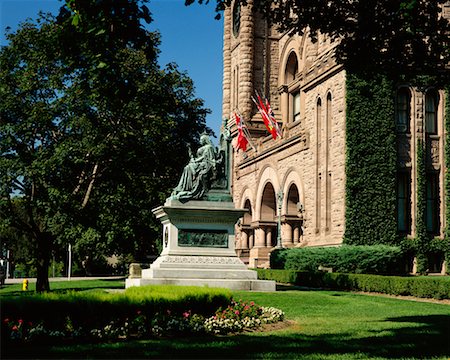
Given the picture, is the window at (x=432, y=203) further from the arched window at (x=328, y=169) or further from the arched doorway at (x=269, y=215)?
the arched doorway at (x=269, y=215)

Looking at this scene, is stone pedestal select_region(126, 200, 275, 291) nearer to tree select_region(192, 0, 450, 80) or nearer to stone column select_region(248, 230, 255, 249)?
tree select_region(192, 0, 450, 80)

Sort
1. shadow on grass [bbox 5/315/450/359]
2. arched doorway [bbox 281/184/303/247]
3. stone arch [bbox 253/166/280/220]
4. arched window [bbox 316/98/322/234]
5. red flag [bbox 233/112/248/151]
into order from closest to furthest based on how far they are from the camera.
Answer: shadow on grass [bbox 5/315/450/359] < arched window [bbox 316/98/322/234] < arched doorway [bbox 281/184/303/247] < stone arch [bbox 253/166/280/220] < red flag [bbox 233/112/248/151]

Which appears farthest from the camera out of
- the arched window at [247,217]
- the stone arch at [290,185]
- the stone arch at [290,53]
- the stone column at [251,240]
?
the arched window at [247,217]

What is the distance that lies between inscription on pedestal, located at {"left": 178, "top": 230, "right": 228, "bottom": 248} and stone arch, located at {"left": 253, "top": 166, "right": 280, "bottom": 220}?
24.6 meters

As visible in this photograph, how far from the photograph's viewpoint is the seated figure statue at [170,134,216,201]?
23.9 meters

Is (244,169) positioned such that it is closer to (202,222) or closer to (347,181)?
(347,181)

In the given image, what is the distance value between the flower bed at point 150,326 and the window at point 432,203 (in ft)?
79.8

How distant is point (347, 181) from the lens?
1410 inches

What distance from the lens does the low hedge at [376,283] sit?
23047mm

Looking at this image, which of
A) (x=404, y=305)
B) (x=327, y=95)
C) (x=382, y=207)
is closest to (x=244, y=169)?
Result: (x=327, y=95)

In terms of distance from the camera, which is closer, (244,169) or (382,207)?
(382,207)

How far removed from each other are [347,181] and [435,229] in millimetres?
5706

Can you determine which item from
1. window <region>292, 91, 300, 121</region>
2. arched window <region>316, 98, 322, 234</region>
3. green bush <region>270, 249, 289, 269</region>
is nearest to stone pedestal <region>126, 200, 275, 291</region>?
green bush <region>270, 249, 289, 269</region>

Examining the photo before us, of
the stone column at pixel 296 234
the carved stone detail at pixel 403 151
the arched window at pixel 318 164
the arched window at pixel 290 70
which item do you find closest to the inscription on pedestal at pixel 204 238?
the carved stone detail at pixel 403 151
